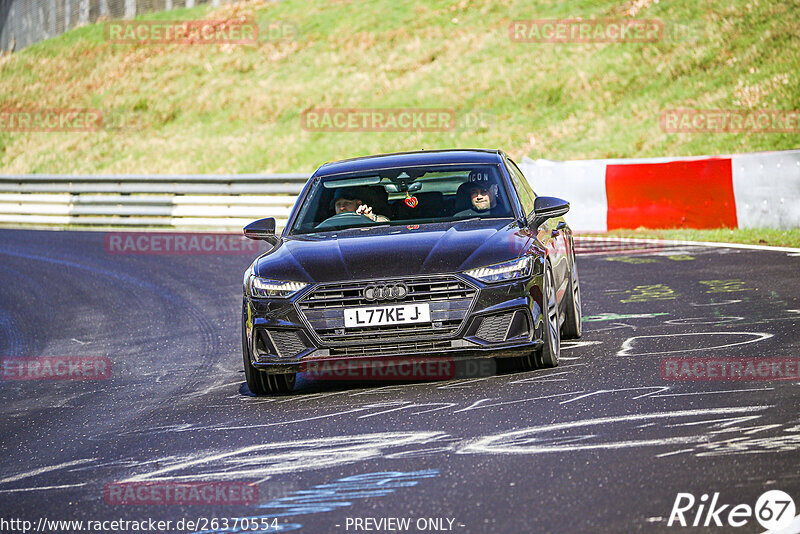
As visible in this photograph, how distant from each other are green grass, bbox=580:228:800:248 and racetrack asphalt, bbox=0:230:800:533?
4.69m

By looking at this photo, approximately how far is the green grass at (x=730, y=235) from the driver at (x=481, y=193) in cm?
779

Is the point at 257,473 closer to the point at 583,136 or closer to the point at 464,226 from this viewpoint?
the point at 464,226

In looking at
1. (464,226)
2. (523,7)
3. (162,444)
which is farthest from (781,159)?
(523,7)

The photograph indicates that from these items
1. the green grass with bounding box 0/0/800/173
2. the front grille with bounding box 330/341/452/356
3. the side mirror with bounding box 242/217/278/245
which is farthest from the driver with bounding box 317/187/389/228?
the green grass with bounding box 0/0/800/173

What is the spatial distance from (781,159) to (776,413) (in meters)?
10.9

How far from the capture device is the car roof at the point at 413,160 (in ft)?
28.6

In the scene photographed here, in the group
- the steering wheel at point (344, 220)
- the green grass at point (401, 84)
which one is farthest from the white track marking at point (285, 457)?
the green grass at point (401, 84)

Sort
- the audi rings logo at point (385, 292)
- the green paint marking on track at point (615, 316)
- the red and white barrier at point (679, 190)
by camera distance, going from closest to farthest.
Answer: the audi rings logo at point (385, 292)
the green paint marking on track at point (615, 316)
the red and white barrier at point (679, 190)

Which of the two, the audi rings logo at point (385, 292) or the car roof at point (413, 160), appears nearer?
the audi rings logo at point (385, 292)

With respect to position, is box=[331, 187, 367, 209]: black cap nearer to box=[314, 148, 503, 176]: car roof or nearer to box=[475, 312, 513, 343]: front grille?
box=[314, 148, 503, 176]: car roof

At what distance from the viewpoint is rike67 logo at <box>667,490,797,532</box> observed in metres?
4.26

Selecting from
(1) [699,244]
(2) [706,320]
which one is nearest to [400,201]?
(2) [706,320]

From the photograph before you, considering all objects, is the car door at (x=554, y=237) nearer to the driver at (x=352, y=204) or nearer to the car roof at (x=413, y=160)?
the car roof at (x=413, y=160)

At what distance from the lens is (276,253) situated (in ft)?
25.2
